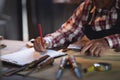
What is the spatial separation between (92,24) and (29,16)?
1557mm

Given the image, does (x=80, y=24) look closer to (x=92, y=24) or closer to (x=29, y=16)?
(x=92, y=24)

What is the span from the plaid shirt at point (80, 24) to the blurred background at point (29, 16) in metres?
1.18

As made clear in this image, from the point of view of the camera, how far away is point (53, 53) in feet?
4.34

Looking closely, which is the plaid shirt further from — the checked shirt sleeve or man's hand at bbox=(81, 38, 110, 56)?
man's hand at bbox=(81, 38, 110, 56)

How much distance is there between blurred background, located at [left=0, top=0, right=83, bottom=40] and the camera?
3029 millimetres

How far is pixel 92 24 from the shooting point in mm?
1731

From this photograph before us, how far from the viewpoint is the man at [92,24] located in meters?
1.63

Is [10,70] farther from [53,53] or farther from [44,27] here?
[44,27]

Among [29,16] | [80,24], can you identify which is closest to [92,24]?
[80,24]

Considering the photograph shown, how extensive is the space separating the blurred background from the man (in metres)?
1.19

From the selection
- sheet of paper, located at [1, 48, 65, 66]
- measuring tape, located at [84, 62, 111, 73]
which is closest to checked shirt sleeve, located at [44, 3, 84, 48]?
sheet of paper, located at [1, 48, 65, 66]

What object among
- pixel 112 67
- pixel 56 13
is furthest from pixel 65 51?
pixel 56 13

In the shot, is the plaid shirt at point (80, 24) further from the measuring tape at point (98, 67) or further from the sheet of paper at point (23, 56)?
the measuring tape at point (98, 67)

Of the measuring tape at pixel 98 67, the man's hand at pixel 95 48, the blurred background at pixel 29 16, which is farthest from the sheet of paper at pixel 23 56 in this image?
the blurred background at pixel 29 16
